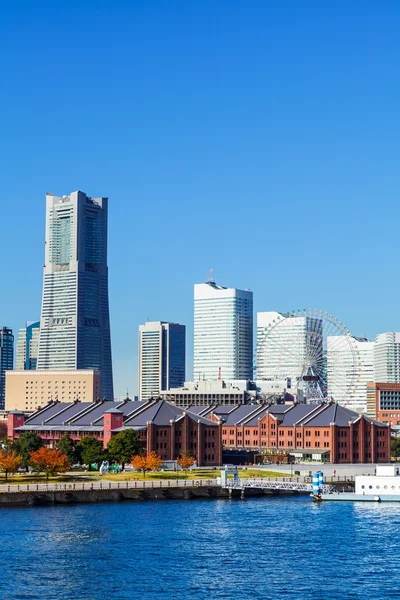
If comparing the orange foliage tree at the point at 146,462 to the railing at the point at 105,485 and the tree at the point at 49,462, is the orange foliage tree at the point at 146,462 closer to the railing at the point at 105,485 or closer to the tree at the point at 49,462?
the railing at the point at 105,485

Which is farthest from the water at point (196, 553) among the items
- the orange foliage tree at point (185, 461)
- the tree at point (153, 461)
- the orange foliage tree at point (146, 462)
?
the orange foliage tree at point (185, 461)

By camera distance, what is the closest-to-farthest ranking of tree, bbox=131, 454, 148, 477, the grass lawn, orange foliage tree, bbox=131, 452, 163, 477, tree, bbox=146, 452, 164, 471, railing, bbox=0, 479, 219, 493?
railing, bbox=0, 479, 219, 493 → the grass lawn → tree, bbox=131, 454, 148, 477 → orange foliage tree, bbox=131, 452, 163, 477 → tree, bbox=146, 452, 164, 471

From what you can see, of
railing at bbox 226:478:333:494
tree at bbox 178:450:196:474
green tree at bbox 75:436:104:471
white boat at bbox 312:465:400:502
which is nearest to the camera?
white boat at bbox 312:465:400:502

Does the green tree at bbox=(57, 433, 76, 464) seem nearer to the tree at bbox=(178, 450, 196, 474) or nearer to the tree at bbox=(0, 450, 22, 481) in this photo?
the tree at bbox=(0, 450, 22, 481)

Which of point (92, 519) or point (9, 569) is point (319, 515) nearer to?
point (92, 519)

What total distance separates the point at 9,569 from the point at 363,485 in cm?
7229

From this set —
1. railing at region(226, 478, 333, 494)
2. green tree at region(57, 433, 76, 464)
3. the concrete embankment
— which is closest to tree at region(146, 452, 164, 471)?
green tree at region(57, 433, 76, 464)

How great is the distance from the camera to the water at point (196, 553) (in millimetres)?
87438

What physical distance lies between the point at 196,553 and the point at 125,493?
46875 millimetres

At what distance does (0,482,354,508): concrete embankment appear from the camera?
139m

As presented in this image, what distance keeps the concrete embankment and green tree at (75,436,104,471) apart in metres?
22.2

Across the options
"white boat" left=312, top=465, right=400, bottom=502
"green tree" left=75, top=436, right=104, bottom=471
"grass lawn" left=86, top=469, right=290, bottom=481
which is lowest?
"white boat" left=312, top=465, right=400, bottom=502

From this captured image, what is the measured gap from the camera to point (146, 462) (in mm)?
171000

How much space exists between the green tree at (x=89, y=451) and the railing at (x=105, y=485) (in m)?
18.2
